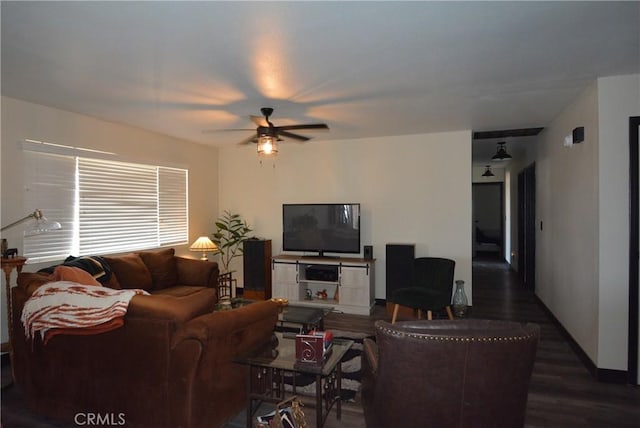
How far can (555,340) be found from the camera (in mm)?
4082

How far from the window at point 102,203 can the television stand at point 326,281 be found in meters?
1.67

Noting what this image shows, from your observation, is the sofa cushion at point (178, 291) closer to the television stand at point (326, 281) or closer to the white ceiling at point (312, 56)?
the television stand at point (326, 281)

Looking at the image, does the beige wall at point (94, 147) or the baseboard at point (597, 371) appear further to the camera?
the beige wall at point (94, 147)

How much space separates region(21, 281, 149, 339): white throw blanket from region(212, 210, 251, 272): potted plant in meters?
3.89

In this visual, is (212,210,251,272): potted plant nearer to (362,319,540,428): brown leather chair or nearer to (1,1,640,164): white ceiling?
(1,1,640,164): white ceiling

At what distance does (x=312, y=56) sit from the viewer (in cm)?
260

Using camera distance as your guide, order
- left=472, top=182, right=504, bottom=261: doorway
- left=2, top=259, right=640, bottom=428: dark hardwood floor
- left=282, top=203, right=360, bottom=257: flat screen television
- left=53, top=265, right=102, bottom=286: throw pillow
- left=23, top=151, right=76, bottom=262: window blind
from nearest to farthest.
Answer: left=2, top=259, right=640, bottom=428: dark hardwood floor < left=53, top=265, right=102, bottom=286: throw pillow < left=23, top=151, right=76, bottom=262: window blind < left=282, top=203, right=360, bottom=257: flat screen television < left=472, top=182, right=504, bottom=261: doorway

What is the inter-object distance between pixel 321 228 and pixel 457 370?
4.05m

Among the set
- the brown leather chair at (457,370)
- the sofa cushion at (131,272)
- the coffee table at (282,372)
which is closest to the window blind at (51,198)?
the sofa cushion at (131,272)

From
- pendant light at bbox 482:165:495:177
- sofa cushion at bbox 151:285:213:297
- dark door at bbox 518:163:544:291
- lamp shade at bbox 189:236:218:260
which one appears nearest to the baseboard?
dark door at bbox 518:163:544:291

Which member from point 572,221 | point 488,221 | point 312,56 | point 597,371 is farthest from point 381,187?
point 488,221

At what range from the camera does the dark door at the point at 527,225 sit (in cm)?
618

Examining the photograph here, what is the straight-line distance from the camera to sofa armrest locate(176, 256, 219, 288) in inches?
187

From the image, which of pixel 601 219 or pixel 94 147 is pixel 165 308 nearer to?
pixel 94 147
